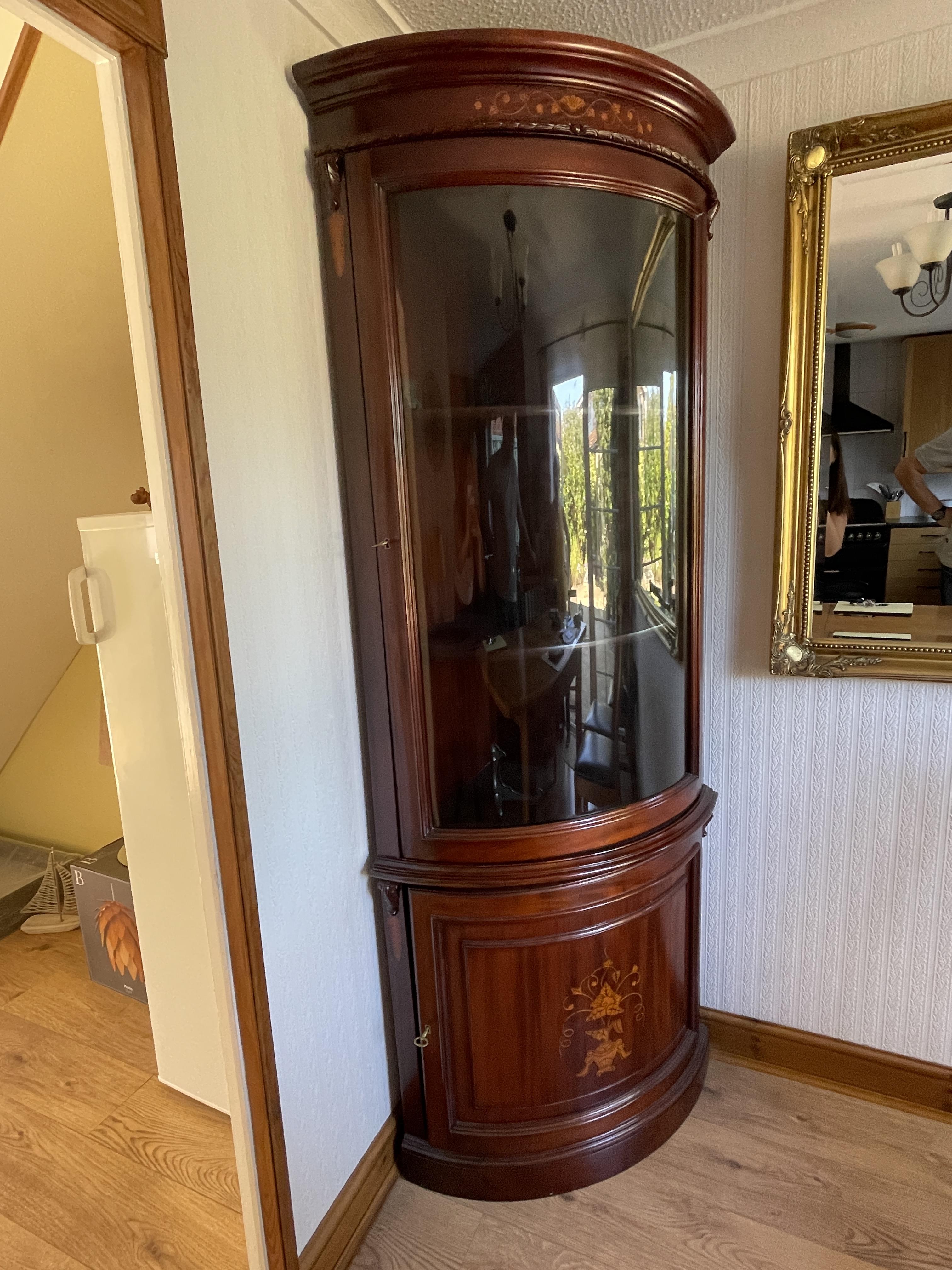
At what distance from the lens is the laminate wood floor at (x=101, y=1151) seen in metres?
1.41

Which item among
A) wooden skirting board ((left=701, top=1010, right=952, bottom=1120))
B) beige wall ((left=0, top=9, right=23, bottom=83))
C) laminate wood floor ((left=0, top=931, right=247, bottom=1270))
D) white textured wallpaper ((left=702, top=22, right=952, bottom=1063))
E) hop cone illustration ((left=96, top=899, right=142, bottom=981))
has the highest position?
beige wall ((left=0, top=9, right=23, bottom=83))

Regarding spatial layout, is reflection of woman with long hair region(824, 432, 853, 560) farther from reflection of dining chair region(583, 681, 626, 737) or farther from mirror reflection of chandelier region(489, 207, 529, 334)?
mirror reflection of chandelier region(489, 207, 529, 334)

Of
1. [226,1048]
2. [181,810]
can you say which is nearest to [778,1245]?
[226,1048]

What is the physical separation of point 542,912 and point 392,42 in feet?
4.56

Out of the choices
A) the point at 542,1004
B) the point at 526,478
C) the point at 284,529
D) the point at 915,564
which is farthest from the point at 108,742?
the point at 915,564

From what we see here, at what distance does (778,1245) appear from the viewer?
134cm

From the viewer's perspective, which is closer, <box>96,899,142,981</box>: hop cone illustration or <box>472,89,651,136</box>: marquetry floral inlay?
<box>472,89,651,136</box>: marquetry floral inlay

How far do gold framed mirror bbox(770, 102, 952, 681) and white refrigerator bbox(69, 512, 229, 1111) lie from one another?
1.27 metres

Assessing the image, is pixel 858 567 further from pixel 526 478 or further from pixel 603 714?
pixel 526 478

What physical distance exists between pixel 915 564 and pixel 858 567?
10 cm

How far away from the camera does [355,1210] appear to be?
138 cm

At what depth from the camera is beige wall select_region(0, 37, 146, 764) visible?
Answer: 129cm

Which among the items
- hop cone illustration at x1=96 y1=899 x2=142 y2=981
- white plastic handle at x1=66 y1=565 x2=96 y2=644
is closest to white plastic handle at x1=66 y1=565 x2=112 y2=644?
white plastic handle at x1=66 y1=565 x2=96 y2=644

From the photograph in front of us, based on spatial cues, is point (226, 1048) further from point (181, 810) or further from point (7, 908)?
point (7, 908)
